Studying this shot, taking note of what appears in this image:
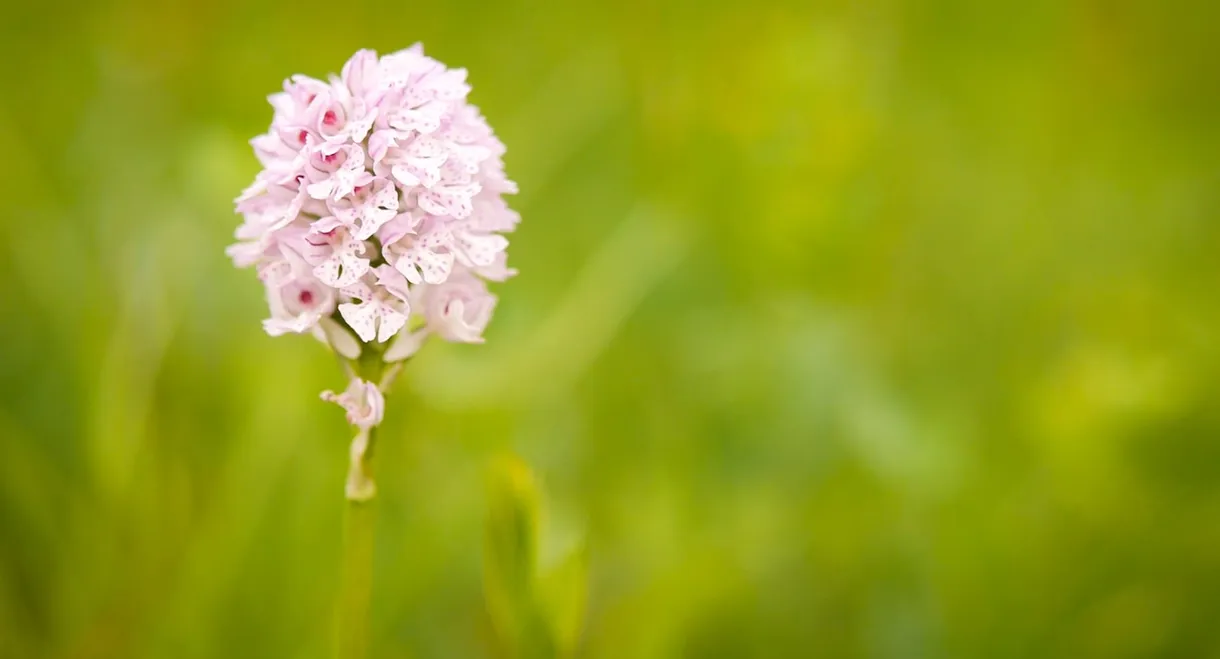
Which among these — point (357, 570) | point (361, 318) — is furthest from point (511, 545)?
point (361, 318)

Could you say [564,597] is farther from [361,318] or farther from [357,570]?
[361,318]

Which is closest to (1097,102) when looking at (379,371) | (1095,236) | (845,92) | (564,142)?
(1095,236)

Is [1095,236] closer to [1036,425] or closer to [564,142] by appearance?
[1036,425]

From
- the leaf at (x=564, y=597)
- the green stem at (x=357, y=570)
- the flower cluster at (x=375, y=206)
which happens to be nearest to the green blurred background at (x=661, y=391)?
the leaf at (x=564, y=597)

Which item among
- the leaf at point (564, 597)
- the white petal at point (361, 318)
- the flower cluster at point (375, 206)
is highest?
the flower cluster at point (375, 206)

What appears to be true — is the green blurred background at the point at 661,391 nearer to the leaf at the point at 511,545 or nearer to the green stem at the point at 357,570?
the leaf at the point at 511,545

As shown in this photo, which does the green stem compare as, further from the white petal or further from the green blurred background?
the green blurred background
